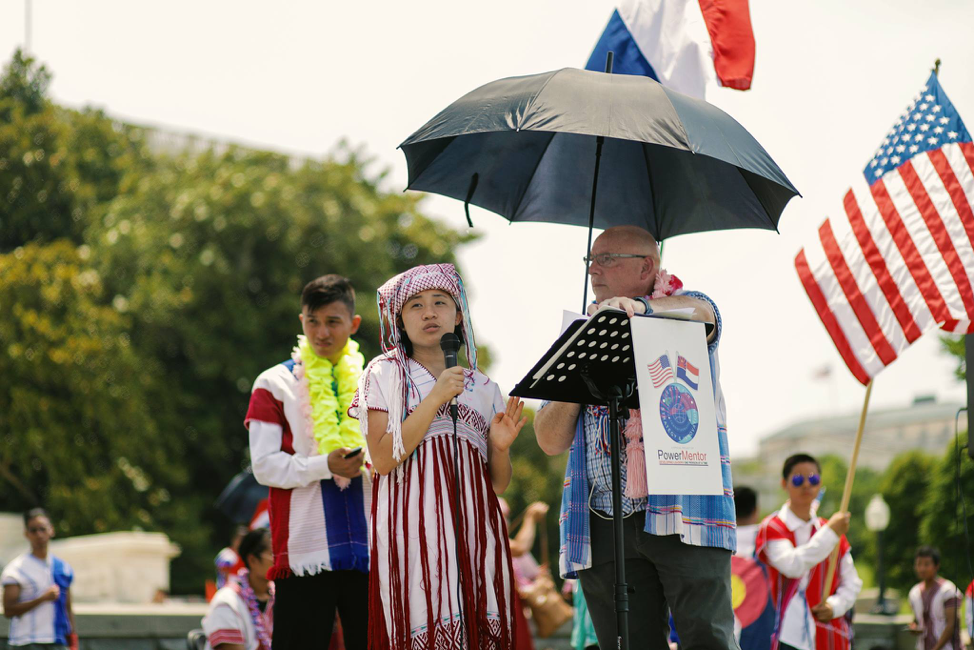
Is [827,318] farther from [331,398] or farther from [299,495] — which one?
[299,495]

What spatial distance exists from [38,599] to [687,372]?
21.9 feet

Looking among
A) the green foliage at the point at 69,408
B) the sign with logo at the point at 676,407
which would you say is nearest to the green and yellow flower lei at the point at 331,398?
the sign with logo at the point at 676,407

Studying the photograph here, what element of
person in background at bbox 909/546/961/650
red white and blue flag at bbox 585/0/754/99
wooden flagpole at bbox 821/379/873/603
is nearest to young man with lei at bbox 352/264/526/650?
wooden flagpole at bbox 821/379/873/603

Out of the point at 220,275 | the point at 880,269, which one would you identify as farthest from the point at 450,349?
the point at 220,275

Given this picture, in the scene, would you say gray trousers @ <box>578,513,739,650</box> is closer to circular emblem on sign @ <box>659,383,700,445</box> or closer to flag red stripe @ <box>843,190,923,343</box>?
circular emblem on sign @ <box>659,383,700,445</box>

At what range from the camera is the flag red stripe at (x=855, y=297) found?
659 cm

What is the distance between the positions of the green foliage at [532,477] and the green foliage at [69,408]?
811 cm

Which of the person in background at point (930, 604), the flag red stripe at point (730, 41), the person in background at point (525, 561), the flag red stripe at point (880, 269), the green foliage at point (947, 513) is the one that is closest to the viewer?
the flag red stripe at point (880, 269)

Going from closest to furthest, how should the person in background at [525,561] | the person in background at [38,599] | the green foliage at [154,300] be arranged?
the person in background at [38,599] → the person in background at [525,561] → the green foliage at [154,300]

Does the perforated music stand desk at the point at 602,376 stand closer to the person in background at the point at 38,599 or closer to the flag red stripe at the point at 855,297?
the flag red stripe at the point at 855,297

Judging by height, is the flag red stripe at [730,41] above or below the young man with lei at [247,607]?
above

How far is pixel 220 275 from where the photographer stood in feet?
75.9

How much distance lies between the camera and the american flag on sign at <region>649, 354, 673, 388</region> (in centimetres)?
388

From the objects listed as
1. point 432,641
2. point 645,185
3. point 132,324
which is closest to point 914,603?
point 645,185
